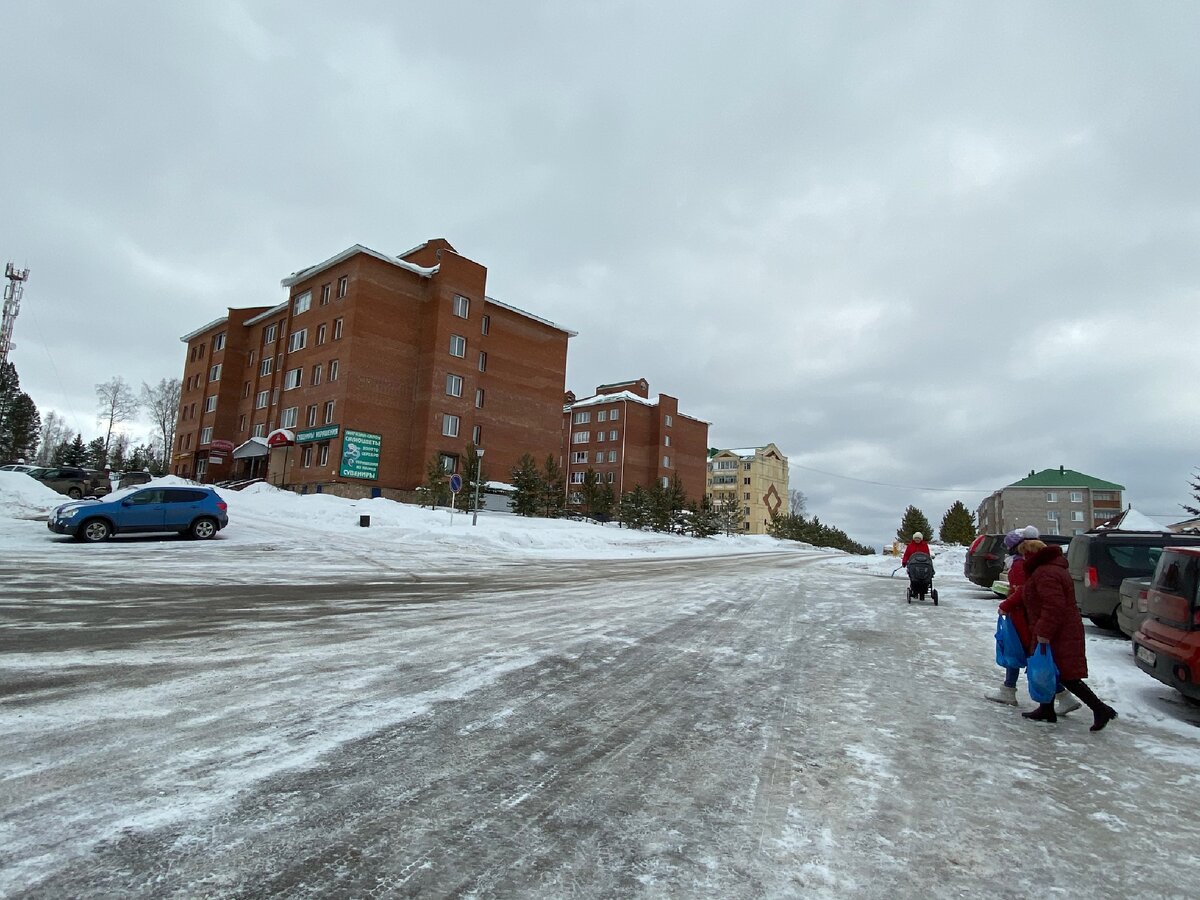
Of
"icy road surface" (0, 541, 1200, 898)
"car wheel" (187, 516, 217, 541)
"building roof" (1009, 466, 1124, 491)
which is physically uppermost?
"building roof" (1009, 466, 1124, 491)

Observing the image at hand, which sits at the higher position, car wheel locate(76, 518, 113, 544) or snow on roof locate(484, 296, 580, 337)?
snow on roof locate(484, 296, 580, 337)

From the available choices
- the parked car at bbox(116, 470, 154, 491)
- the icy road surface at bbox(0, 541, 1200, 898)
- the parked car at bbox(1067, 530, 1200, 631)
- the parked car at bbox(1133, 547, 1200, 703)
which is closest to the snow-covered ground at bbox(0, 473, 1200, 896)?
the icy road surface at bbox(0, 541, 1200, 898)

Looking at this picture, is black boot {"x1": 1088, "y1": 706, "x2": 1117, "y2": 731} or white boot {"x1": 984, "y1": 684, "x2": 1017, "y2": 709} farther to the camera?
white boot {"x1": 984, "y1": 684, "x2": 1017, "y2": 709}

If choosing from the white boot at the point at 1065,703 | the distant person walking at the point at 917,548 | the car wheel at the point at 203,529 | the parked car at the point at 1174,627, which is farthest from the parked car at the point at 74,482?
the parked car at the point at 1174,627

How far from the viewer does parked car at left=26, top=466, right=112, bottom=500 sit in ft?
106

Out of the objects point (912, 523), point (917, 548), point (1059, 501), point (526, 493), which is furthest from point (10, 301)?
point (1059, 501)

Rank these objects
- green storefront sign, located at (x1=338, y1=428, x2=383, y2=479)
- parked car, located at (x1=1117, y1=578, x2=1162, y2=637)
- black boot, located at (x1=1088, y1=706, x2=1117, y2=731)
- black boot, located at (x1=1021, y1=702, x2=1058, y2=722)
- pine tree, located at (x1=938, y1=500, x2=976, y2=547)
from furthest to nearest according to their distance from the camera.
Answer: pine tree, located at (x1=938, y1=500, x2=976, y2=547)
green storefront sign, located at (x1=338, y1=428, x2=383, y2=479)
parked car, located at (x1=1117, y1=578, x2=1162, y2=637)
black boot, located at (x1=1021, y1=702, x2=1058, y2=722)
black boot, located at (x1=1088, y1=706, x2=1117, y2=731)

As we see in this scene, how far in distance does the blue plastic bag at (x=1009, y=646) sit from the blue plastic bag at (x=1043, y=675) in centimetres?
37

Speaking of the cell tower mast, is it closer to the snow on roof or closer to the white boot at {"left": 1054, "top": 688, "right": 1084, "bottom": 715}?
the snow on roof

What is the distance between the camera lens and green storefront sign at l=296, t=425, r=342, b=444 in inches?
1499

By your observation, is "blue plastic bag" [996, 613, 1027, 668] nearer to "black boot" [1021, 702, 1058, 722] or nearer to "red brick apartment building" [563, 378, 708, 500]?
"black boot" [1021, 702, 1058, 722]

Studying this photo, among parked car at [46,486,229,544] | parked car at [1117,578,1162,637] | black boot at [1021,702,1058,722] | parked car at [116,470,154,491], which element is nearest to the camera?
black boot at [1021,702,1058,722]

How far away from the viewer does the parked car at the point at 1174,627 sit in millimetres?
5258

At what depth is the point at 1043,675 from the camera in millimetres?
5023
